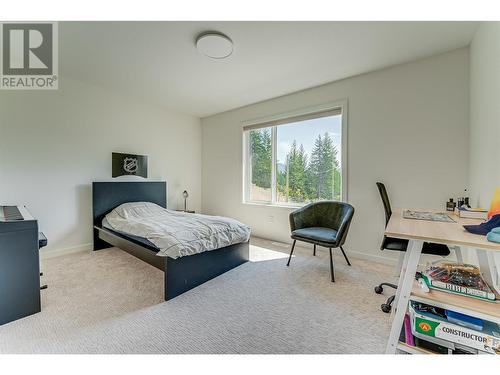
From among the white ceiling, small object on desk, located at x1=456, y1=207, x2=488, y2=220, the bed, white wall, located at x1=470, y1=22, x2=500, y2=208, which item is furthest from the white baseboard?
white wall, located at x1=470, y1=22, x2=500, y2=208

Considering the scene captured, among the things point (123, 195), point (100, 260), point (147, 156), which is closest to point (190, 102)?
point (147, 156)

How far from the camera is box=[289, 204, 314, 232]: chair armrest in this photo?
9.58 feet

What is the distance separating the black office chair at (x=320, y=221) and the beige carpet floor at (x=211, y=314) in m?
Result: 0.42

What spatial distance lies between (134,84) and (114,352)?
3270 millimetres

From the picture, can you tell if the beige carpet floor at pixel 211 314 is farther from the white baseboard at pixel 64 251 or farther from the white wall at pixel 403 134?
the white wall at pixel 403 134

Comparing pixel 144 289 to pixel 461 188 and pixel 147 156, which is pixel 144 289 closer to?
pixel 147 156

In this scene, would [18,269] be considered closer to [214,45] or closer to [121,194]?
[121,194]

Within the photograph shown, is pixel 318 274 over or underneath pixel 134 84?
underneath

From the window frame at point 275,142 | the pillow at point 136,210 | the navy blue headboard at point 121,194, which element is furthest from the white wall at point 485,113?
the navy blue headboard at point 121,194

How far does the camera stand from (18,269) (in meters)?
1.69

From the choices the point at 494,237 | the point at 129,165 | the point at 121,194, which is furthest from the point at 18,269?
the point at 494,237

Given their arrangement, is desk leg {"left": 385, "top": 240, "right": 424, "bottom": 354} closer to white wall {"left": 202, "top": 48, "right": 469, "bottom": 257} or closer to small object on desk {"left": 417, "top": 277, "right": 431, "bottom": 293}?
small object on desk {"left": 417, "top": 277, "right": 431, "bottom": 293}
